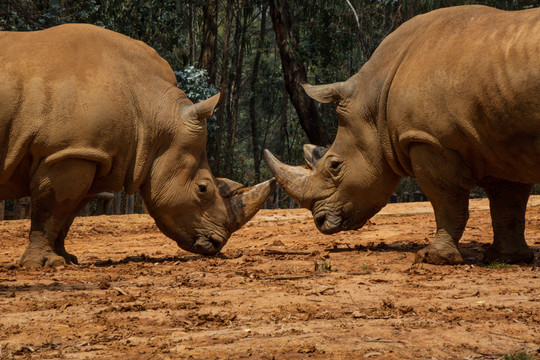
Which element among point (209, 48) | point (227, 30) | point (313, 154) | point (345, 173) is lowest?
point (345, 173)

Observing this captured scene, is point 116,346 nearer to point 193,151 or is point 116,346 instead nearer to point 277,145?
point 193,151

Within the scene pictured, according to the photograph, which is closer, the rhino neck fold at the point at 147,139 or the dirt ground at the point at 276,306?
the dirt ground at the point at 276,306

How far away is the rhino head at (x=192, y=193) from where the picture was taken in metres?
7.89

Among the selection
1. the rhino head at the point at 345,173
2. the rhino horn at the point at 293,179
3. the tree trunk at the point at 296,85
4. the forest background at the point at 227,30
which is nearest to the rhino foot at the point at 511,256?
the rhino head at the point at 345,173

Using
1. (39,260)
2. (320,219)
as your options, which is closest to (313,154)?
(320,219)

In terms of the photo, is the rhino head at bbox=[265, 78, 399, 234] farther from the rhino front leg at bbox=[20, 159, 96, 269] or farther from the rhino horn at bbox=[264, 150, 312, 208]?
the rhino front leg at bbox=[20, 159, 96, 269]

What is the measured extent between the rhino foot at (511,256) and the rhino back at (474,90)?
2.72ft

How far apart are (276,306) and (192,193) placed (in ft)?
10.8

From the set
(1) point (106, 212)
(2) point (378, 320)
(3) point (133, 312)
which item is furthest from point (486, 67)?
(1) point (106, 212)

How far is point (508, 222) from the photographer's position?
7.30 metres

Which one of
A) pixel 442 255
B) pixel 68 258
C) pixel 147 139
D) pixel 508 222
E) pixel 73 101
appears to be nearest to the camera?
pixel 442 255

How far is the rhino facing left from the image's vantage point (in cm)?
700

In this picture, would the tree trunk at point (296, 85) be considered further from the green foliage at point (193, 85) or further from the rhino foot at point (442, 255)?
the rhino foot at point (442, 255)

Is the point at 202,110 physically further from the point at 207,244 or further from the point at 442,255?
the point at 442,255
